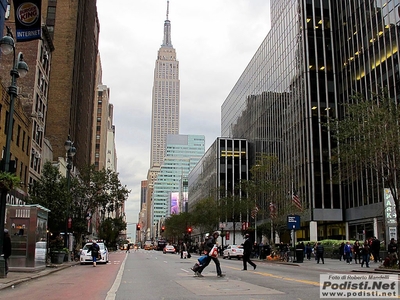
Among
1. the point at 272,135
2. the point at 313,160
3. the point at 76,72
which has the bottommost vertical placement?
the point at 313,160

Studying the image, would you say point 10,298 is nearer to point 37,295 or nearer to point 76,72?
point 37,295

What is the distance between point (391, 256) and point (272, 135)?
186 ft

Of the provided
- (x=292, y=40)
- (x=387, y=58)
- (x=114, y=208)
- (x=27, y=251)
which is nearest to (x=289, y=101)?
(x=292, y=40)

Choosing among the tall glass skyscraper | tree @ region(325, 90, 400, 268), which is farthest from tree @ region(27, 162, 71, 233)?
the tall glass skyscraper

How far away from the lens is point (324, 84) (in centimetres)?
6700

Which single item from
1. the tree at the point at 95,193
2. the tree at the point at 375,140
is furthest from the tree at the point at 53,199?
the tree at the point at 375,140

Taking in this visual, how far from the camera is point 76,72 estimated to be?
247ft

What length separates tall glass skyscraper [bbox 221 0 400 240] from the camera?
180 feet

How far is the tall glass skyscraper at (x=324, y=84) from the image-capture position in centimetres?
5497

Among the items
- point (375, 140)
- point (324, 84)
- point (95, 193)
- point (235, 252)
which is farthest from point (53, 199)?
point (324, 84)

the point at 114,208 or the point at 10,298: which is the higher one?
the point at 114,208

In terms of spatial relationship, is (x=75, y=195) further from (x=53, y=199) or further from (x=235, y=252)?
(x=235, y=252)

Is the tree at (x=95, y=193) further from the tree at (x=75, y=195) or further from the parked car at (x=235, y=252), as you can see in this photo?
the parked car at (x=235, y=252)

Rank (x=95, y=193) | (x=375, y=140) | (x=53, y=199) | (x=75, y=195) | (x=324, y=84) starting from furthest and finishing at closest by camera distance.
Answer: (x=324, y=84), (x=95, y=193), (x=75, y=195), (x=53, y=199), (x=375, y=140)
